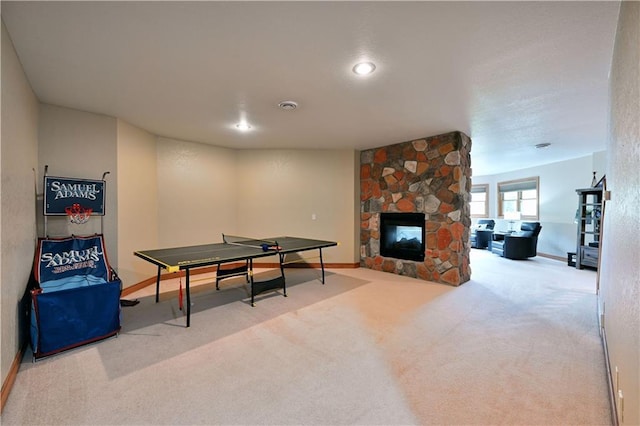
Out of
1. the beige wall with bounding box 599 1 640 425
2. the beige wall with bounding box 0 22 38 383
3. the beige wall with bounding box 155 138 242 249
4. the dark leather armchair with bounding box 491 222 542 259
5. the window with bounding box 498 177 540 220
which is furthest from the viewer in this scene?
the window with bounding box 498 177 540 220

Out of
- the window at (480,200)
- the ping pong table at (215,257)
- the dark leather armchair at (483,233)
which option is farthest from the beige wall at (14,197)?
the window at (480,200)

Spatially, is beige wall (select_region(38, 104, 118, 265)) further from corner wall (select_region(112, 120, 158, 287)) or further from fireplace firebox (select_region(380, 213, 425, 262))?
fireplace firebox (select_region(380, 213, 425, 262))

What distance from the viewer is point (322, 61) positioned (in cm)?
230

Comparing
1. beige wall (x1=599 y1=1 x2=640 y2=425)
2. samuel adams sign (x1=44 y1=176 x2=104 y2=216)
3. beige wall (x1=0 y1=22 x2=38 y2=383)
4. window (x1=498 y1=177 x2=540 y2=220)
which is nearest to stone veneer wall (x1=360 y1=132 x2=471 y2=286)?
beige wall (x1=599 y1=1 x2=640 y2=425)

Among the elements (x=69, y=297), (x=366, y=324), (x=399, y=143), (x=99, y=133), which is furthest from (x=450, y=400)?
(x=99, y=133)

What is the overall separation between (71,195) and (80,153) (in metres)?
0.63

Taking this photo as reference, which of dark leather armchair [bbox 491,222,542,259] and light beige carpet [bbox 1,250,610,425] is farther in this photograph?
dark leather armchair [bbox 491,222,542,259]

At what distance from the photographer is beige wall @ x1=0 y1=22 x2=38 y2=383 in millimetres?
1969

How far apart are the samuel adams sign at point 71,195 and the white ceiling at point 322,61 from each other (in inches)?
35.4

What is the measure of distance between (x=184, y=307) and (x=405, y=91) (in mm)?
3562

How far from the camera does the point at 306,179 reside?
5777mm

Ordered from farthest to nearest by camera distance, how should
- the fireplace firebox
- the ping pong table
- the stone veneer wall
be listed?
the fireplace firebox → the stone veneer wall → the ping pong table

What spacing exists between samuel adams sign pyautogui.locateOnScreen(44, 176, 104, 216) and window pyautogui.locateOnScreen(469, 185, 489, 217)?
10222mm

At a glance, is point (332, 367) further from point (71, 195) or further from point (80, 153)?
point (80, 153)
